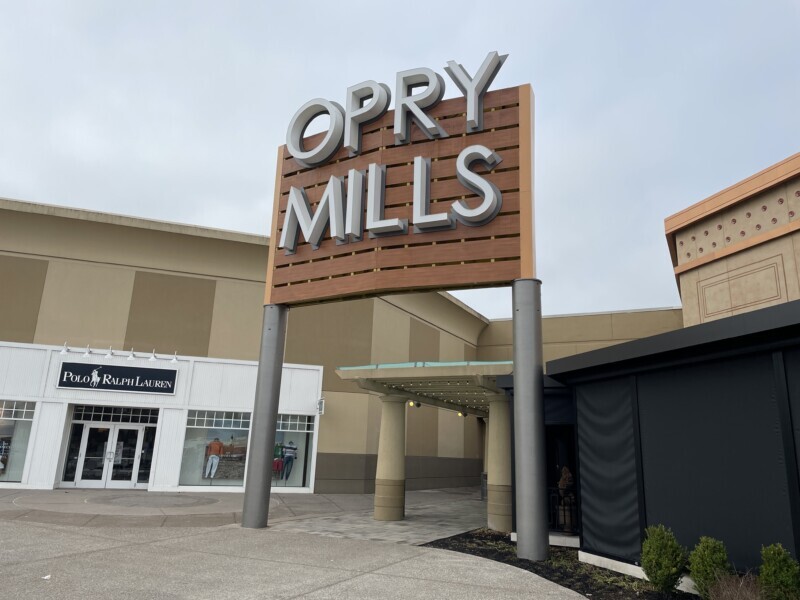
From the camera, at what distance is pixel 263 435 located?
48.1ft

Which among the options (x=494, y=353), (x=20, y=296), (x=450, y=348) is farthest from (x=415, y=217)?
(x=494, y=353)

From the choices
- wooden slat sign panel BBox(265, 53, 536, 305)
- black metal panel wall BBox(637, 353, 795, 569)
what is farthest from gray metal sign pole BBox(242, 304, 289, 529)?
black metal panel wall BBox(637, 353, 795, 569)

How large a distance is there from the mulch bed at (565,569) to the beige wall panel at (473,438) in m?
22.6

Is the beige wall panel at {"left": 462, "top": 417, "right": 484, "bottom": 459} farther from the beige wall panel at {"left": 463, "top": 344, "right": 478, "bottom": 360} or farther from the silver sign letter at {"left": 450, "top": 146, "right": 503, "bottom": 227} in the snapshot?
A: the silver sign letter at {"left": 450, "top": 146, "right": 503, "bottom": 227}

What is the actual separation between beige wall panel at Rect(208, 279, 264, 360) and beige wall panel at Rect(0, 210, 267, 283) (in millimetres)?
695

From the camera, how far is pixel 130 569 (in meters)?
9.20

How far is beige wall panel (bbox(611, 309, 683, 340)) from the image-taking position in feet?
114

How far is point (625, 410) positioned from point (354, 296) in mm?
6917

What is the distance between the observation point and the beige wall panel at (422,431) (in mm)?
31031

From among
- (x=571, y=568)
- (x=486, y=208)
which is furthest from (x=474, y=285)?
(x=571, y=568)

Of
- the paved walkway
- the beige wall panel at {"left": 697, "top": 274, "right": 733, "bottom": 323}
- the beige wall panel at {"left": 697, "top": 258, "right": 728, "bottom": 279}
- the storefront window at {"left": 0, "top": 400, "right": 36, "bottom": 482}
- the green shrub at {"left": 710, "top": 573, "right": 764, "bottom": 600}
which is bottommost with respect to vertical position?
the paved walkway

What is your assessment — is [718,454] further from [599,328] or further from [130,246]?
[599,328]

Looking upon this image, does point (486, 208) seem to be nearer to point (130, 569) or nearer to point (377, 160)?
point (377, 160)

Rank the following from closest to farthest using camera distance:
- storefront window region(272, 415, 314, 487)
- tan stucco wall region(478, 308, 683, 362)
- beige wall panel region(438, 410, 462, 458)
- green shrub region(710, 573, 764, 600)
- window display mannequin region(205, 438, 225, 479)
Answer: green shrub region(710, 573, 764, 600)
window display mannequin region(205, 438, 225, 479)
storefront window region(272, 415, 314, 487)
beige wall panel region(438, 410, 462, 458)
tan stucco wall region(478, 308, 683, 362)
